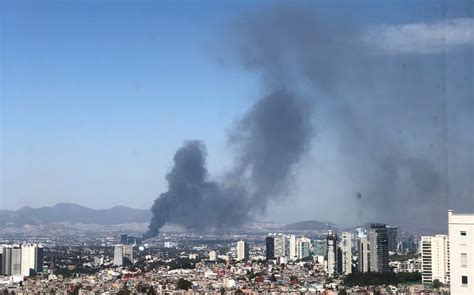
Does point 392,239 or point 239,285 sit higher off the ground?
point 392,239

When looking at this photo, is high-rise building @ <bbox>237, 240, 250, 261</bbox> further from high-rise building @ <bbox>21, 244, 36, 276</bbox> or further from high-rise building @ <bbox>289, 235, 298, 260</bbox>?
high-rise building @ <bbox>21, 244, 36, 276</bbox>

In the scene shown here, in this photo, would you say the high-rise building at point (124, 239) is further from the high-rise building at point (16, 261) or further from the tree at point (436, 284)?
the tree at point (436, 284)

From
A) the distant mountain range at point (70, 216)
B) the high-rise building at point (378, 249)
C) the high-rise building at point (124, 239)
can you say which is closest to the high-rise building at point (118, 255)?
the distant mountain range at point (70, 216)

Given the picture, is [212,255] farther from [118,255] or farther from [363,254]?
[363,254]

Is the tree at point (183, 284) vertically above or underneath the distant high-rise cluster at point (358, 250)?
underneath

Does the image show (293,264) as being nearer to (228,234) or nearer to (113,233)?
(228,234)

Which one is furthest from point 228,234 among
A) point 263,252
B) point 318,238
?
point 318,238

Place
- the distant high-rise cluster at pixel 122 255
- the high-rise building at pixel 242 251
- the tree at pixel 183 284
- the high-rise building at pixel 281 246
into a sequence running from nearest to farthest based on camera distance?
the tree at pixel 183 284, the distant high-rise cluster at pixel 122 255, the high-rise building at pixel 242 251, the high-rise building at pixel 281 246

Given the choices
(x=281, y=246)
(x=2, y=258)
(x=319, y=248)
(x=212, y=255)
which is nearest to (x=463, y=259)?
(x=2, y=258)
